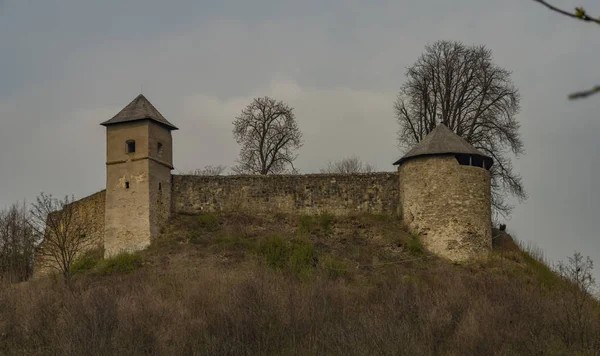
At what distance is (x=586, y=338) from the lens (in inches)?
746

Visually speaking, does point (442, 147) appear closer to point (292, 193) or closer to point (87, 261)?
point (292, 193)

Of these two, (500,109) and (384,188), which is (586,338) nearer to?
(384,188)

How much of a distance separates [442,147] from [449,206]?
1941mm

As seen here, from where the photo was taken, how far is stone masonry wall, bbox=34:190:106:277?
26.6 metres

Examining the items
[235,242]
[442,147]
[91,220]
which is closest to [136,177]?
[91,220]

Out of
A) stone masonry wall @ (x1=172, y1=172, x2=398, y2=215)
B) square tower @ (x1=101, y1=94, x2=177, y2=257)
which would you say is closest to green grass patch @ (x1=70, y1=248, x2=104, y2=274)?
square tower @ (x1=101, y1=94, x2=177, y2=257)

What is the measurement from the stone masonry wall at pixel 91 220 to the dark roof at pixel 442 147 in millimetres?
9938

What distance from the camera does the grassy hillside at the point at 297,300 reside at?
18.9 meters

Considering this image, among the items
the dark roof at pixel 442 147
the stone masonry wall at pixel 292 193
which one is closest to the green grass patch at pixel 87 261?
the stone masonry wall at pixel 292 193

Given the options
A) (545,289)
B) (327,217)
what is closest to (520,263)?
(545,289)

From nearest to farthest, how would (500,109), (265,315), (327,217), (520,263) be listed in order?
(265,315), (520,263), (327,217), (500,109)

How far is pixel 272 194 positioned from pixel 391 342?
962 centimetres

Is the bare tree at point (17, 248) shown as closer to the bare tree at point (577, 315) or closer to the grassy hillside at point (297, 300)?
the grassy hillside at point (297, 300)

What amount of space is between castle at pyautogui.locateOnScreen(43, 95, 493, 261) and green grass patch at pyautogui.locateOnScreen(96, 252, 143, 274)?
0.68 metres
